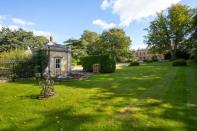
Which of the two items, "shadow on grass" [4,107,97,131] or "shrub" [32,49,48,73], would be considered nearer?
"shadow on grass" [4,107,97,131]

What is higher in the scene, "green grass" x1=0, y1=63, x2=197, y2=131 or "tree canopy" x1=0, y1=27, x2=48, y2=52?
"tree canopy" x1=0, y1=27, x2=48, y2=52

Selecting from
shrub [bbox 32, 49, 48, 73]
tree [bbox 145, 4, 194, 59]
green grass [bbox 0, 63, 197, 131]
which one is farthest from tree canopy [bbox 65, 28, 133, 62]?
green grass [bbox 0, 63, 197, 131]

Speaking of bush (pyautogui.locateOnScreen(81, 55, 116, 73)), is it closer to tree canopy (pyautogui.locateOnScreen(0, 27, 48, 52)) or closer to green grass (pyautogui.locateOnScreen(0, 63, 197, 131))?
green grass (pyautogui.locateOnScreen(0, 63, 197, 131))

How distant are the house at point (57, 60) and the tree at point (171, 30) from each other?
40958 millimetres

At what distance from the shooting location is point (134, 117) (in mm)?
7789

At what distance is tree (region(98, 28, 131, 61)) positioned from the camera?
73.4 metres

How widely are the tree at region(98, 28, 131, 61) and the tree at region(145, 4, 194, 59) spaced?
39.2ft

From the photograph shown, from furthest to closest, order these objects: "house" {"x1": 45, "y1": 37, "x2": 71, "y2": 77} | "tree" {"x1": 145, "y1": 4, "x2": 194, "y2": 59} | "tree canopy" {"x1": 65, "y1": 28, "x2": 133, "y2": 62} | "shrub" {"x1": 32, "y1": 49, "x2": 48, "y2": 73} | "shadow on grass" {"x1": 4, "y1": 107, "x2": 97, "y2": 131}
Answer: "tree canopy" {"x1": 65, "y1": 28, "x2": 133, "y2": 62} → "tree" {"x1": 145, "y1": 4, "x2": 194, "y2": 59} → "house" {"x1": 45, "y1": 37, "x2": 71, "y2": 77} → "shrub" {"x1": 32, "y1": 49, "x2": 48, "y2": 73} → "shadow on grass" {"x1": 4, "y1": 107, "x2": 97, "y2": 131}

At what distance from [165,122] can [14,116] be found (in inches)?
213

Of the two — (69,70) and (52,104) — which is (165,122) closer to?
(52,104)

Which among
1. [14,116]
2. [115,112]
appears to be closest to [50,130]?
[14,116]

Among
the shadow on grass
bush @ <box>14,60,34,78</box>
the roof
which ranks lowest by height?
the shadow on grass

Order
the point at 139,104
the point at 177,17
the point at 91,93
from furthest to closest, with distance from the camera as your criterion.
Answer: the point at 177,17, the point at 91,93, the point at 139,104

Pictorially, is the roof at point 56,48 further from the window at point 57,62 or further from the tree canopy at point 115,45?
the tree canopy at point 115,45
